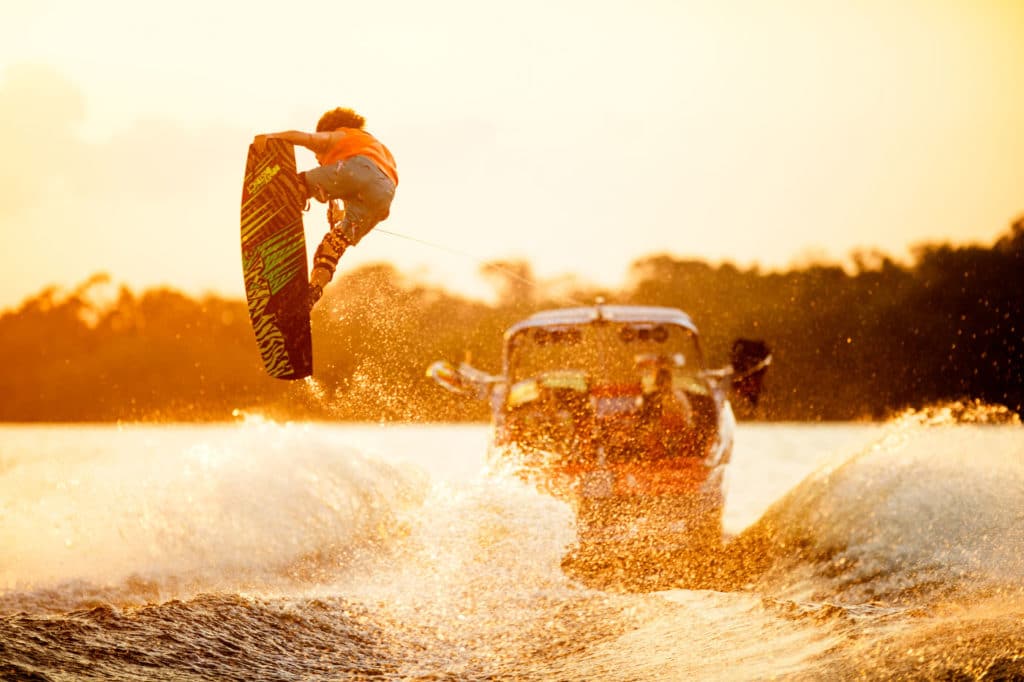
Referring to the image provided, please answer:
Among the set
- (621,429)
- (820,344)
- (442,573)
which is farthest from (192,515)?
(820,344)

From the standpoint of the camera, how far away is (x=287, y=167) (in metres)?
6.81

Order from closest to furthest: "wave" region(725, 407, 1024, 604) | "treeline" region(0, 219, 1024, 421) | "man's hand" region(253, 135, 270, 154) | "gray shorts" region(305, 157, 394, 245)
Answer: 1. "gray shorts" region(305, 157, 394, 245)
2. "man's hand" region(253, 135, 270, 154)
3. "wave" region(725, 407, 1024, 604)
4. "treeline" region(0, 219, 1024, 421)

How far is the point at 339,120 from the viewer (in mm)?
6598

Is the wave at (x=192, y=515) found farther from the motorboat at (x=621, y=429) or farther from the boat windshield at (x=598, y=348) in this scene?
the boat windshield at (x=598, y=348)

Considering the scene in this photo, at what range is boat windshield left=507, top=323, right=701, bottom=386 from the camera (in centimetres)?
897

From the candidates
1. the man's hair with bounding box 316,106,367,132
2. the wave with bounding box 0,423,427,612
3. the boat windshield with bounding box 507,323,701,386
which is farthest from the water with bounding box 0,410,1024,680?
the man's hair with bounding box 316,106,367,132

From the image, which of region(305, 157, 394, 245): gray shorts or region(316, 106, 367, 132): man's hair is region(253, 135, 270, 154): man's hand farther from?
region(305, 157, 394, 245): gray shorts

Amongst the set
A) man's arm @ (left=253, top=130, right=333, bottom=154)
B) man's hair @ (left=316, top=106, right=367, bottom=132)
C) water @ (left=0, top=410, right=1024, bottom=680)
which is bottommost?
water @ (left=0, top=410, right=1024, bottom=680)

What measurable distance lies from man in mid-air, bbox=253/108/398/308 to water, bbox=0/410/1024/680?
7.83 ft

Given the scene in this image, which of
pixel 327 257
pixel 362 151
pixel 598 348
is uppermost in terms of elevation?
pixel 362 151

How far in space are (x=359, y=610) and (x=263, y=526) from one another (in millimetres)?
1648

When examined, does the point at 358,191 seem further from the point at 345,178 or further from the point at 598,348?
the point at 598,348

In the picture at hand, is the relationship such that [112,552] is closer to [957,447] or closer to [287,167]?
[287,167]

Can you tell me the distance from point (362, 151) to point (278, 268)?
1089 millimetres
